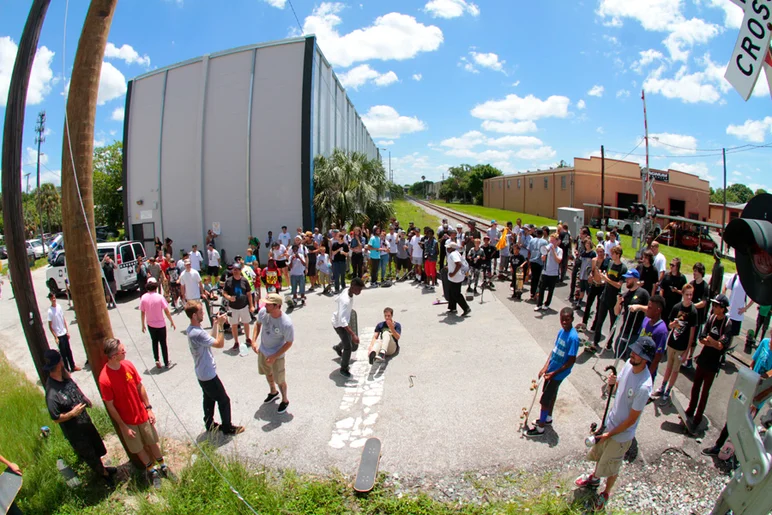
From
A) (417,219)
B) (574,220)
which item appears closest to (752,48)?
(574,220)

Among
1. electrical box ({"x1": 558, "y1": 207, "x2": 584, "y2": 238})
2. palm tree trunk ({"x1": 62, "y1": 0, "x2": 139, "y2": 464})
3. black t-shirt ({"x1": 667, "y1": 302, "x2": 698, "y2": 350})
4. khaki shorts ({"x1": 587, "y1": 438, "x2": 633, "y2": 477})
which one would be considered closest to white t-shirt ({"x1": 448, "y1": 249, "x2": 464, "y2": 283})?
black t-shirt ({"x1": 667, "y1": 302, "x2": 698, "y2": 350})

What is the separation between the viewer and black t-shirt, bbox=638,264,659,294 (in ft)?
25.8

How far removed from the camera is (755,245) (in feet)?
8.07

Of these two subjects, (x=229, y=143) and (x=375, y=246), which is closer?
(x=375, y=246)

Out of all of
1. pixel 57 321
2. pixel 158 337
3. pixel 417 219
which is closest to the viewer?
pixel 158 337

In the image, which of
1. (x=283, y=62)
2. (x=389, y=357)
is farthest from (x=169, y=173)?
(x=389, y=357)

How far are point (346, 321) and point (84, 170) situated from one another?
3933mm

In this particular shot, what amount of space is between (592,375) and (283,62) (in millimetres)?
18229

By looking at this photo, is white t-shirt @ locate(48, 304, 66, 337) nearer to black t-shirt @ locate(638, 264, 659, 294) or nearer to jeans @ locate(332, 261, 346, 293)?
jeans @ locate(332, 261, 346, 293)

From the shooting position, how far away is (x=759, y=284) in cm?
245

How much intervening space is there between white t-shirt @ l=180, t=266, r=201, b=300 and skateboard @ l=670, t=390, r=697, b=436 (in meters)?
9.21

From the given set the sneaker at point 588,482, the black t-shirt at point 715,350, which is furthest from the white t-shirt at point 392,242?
the sneaker at point 588,482

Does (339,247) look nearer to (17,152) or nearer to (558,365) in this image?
(17,152)

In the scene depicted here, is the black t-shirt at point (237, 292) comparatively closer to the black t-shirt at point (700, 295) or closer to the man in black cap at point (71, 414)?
the man in black cap at point (71, 414)
